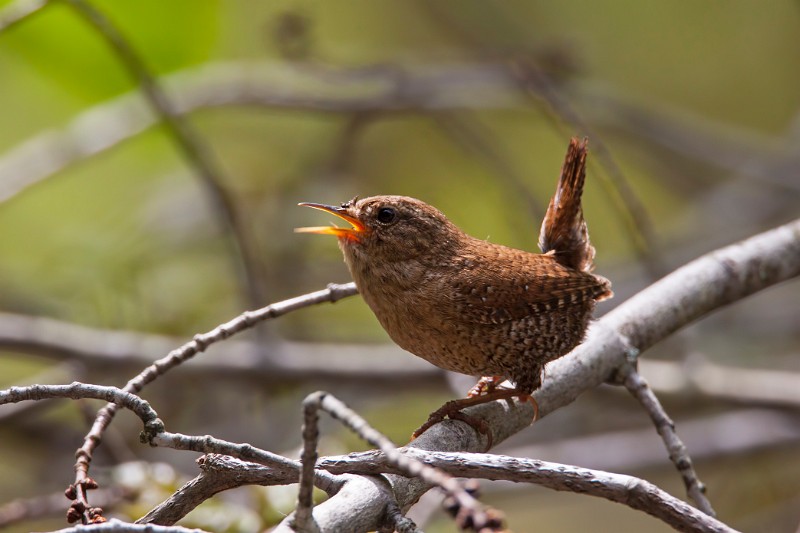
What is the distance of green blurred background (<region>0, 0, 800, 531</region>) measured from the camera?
4.59m

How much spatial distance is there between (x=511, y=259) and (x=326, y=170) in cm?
302

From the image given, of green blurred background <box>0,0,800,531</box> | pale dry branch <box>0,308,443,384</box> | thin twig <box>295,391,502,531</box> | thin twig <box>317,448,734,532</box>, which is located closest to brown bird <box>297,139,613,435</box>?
green blurred background <box>0,0,800,531</box>

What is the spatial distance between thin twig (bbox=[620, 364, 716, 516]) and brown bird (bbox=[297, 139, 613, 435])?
27 centimetres

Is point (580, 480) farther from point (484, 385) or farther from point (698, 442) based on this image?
point (698, 442)

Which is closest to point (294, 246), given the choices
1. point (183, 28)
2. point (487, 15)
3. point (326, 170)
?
point (326, 170)

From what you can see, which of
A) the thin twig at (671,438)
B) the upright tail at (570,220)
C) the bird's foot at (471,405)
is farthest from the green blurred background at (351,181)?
the thin twig at (671,438)

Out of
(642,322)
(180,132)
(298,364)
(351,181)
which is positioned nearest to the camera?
(642,322)

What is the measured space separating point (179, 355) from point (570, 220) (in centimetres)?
180

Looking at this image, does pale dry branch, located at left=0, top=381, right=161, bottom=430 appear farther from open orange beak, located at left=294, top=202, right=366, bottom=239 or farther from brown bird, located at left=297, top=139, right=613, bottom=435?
open orange beak, located at left=294, top=202, right=366, bottom=239

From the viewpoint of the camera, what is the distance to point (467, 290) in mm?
2971

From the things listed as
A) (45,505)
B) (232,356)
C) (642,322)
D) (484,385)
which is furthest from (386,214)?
(232,356)

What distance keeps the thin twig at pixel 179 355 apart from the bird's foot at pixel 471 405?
0.46 m

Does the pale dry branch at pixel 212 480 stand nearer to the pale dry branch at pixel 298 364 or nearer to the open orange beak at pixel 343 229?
the open orange beak at pixel 343 229

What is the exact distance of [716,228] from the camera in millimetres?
6227
